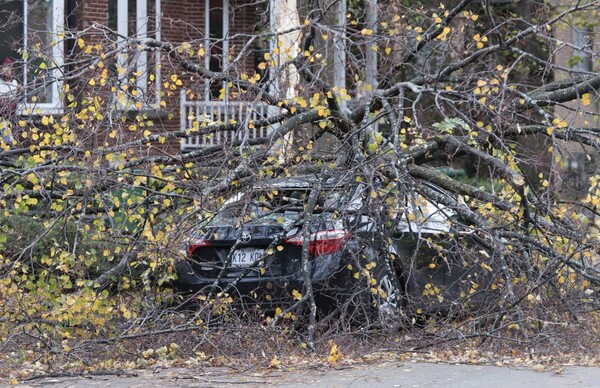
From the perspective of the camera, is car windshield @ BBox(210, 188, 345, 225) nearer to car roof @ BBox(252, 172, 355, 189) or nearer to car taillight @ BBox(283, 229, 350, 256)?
car roof @ BBox(252, 172, 355, 189)

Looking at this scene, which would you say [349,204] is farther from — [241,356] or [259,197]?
[241,356]

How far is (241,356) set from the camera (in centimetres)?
787

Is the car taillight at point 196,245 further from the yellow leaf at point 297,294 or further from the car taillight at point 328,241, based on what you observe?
the yellow leaf at point 297,294

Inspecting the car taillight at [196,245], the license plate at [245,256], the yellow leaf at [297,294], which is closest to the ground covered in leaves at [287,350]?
the yellow leaf at [297,294]

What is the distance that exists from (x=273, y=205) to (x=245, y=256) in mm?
502

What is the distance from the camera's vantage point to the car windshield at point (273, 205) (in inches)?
331

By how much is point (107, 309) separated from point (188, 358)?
0.98 m

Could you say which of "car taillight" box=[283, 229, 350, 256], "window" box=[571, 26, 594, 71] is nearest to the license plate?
"car taillight" box=[283, 229, 350, 256]

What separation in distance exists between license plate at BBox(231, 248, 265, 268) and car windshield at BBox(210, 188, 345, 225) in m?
0.28

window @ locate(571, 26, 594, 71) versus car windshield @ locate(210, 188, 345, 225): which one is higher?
window @ locate(571, 26, 594, 71)

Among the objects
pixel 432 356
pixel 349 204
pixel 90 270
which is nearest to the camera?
pixel 432 356

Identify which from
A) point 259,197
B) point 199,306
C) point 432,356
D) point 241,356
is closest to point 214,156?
point 259,197

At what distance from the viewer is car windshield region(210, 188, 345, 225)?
841 cm

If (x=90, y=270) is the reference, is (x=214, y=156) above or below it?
above
